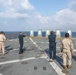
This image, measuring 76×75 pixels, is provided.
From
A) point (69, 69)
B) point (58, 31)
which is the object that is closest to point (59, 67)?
point (69, 69)

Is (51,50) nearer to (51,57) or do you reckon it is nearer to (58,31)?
(51,57)

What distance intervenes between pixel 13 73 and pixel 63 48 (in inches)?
119

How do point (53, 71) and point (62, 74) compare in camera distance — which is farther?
point (53, 71)

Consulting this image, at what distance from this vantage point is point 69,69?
10.5 metres

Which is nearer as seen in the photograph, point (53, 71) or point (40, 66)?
point (53, 71)

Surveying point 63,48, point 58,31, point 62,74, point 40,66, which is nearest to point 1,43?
point 40,66

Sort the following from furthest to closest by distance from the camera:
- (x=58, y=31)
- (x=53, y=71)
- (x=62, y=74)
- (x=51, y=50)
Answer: (x=58, y=31), (x=51, y=50), (x=53, y=71), (x=62, y=74)

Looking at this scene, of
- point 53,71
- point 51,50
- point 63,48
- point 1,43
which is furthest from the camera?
point 1,43

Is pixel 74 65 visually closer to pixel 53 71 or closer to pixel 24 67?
pixel 53 71

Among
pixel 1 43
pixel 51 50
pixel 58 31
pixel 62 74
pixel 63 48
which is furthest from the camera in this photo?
pixel 58 31

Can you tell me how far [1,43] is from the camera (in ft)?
51.5

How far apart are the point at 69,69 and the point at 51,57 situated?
10.2ft

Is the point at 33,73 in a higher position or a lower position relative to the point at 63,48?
lower

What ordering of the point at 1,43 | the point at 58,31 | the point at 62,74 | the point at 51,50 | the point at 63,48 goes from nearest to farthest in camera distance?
the point at 62,74 → the point at 63,48 → the point at 51,50 → the point at 1,43 → the point at 58,31
